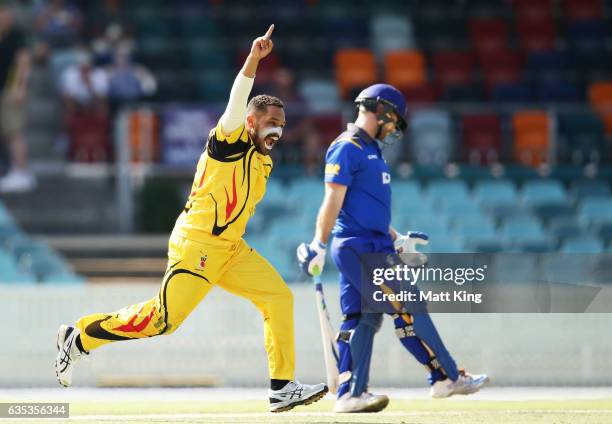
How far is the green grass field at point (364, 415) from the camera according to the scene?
9266 millimetres

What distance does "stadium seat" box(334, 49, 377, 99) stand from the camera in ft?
68.1

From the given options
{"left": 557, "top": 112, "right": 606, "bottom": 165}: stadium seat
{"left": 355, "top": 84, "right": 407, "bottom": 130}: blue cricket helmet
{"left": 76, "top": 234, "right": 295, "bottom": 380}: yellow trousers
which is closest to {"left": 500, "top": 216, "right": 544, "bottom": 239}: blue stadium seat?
{"left": 557, "top": 112, "right": 606, "bottom": 165}: stadium seat

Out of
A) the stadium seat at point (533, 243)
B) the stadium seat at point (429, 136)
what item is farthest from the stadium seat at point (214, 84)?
the stadium seat at point (533, 243)

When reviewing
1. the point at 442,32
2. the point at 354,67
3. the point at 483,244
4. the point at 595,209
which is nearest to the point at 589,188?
the point at 595,209

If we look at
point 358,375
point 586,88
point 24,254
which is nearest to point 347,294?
point 358,375

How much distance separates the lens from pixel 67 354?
377 inches

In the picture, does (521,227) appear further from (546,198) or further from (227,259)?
(227,259)

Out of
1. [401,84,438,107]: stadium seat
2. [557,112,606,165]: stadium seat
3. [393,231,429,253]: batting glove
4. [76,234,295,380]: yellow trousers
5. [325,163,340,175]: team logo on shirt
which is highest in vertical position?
[401,84,438,107]: stadium seat

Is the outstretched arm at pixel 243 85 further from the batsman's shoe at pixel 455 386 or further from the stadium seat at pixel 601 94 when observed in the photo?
the stadium seat at pixel 601 94

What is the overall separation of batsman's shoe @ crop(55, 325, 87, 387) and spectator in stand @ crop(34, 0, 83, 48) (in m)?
11.3

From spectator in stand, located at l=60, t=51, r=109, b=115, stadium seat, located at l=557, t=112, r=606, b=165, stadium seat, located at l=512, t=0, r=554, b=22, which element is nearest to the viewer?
stadium seat, located at l=557, t=112, r=606, b=165

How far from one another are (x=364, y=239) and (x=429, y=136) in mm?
8989

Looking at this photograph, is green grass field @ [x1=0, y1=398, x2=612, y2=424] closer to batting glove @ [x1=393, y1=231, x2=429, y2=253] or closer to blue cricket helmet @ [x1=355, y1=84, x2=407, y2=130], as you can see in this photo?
batting glove @ [x1=393, y1=231, x2=429, y2=253]

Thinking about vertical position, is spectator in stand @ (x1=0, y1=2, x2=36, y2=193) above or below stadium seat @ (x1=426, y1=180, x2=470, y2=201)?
above
